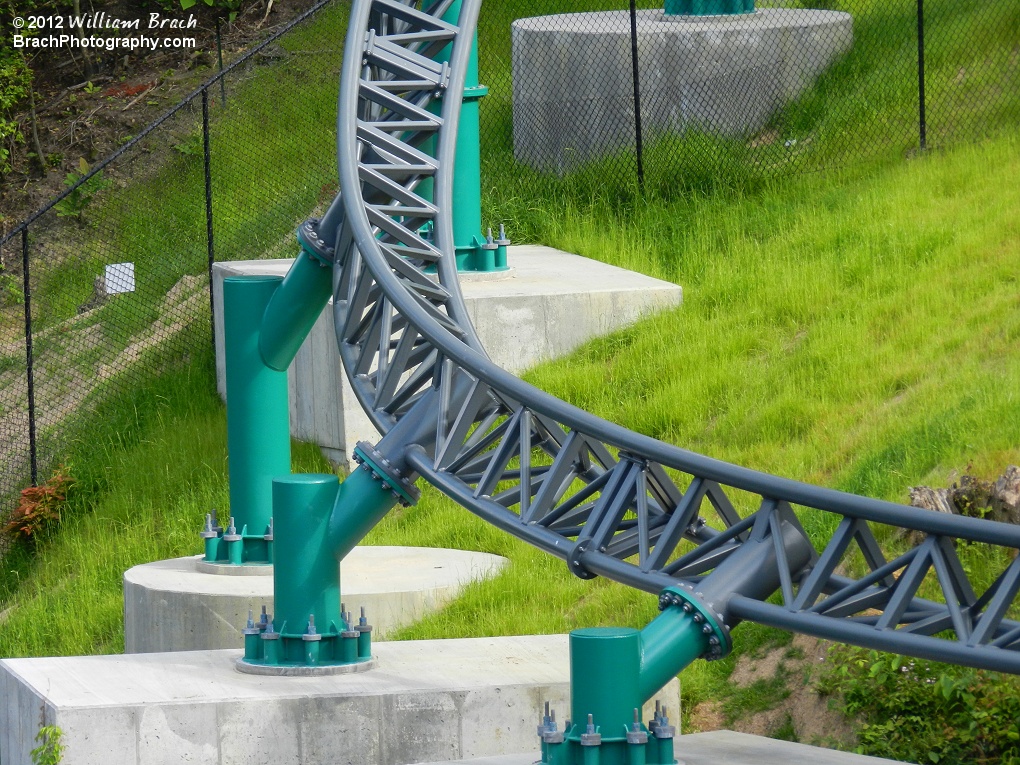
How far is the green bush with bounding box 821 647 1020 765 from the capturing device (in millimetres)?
8281

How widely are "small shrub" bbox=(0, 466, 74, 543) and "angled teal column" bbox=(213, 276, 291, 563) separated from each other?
5.05 metres

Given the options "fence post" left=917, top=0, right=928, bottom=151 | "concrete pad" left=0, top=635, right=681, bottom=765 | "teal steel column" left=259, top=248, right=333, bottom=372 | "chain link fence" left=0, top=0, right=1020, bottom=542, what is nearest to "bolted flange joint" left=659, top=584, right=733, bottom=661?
"concrete pad" left=0, top=635, right=681, bottom=765

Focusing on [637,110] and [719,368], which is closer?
[719,368]

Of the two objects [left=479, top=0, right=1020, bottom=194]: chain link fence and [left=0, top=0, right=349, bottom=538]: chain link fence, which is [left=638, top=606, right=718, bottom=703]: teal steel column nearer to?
[left=0, top=0, right=349, bottom=538]: chain link fence

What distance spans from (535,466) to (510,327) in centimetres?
505

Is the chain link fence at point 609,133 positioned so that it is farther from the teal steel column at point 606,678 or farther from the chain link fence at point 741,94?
the teal steel column at point 606,678

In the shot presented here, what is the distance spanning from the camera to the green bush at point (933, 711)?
8281mm

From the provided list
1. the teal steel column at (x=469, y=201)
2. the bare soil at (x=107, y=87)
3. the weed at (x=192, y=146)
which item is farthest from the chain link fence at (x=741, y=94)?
the bare soil at (x=107, y=87)

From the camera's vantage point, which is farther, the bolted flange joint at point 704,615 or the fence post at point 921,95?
the fence post at point 921,95

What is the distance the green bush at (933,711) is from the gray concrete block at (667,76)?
357 inches

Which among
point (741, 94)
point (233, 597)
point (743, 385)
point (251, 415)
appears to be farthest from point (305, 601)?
point (741, 94)

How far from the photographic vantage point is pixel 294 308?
9.95 meters

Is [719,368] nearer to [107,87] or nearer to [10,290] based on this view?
[10,290]

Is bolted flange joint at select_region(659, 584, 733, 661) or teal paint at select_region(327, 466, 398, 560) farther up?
teal paint at select_region(327, 466, 398, 560)
